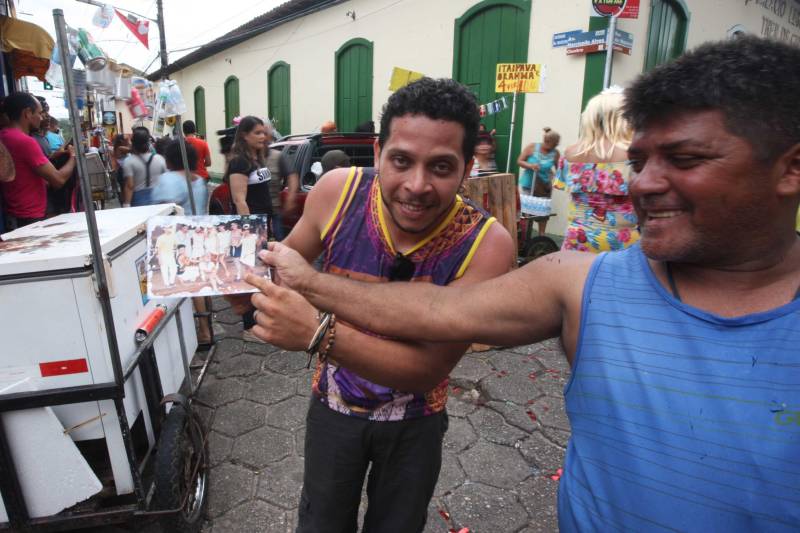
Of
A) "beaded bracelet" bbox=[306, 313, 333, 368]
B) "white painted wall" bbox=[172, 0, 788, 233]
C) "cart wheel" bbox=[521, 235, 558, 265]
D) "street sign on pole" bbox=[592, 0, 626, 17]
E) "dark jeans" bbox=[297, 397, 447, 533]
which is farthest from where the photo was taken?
"white painted wall" bbox=[172, 0, 788, 233]

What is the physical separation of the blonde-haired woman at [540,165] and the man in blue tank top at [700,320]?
6.17 metres

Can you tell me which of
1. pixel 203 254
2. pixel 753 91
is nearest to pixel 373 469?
pixel 203 254

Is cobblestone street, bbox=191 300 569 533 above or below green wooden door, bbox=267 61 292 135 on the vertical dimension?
below

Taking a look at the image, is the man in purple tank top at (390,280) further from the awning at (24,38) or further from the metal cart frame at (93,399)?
the awning at (24,38)

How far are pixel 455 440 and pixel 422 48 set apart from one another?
333 inches

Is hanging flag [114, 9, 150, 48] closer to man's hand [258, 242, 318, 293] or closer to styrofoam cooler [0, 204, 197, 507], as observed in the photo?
styrofoam cooler [0, 204, 197, 507]

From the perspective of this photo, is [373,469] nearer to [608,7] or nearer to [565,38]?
[608,7]

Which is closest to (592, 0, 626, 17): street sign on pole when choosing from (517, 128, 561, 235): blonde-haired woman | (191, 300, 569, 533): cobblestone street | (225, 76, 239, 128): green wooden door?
(517, 128, 561, 235): blonde-haired woman

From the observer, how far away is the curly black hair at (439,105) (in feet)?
4.73

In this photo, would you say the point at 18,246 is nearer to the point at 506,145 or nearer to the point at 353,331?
the point at 353,331

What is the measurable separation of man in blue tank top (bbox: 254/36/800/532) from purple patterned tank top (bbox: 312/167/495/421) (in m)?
0.51

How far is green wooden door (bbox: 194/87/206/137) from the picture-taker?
20406 millimetres

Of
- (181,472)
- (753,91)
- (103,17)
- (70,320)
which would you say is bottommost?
(181,472)

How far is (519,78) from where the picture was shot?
6.61 meters
